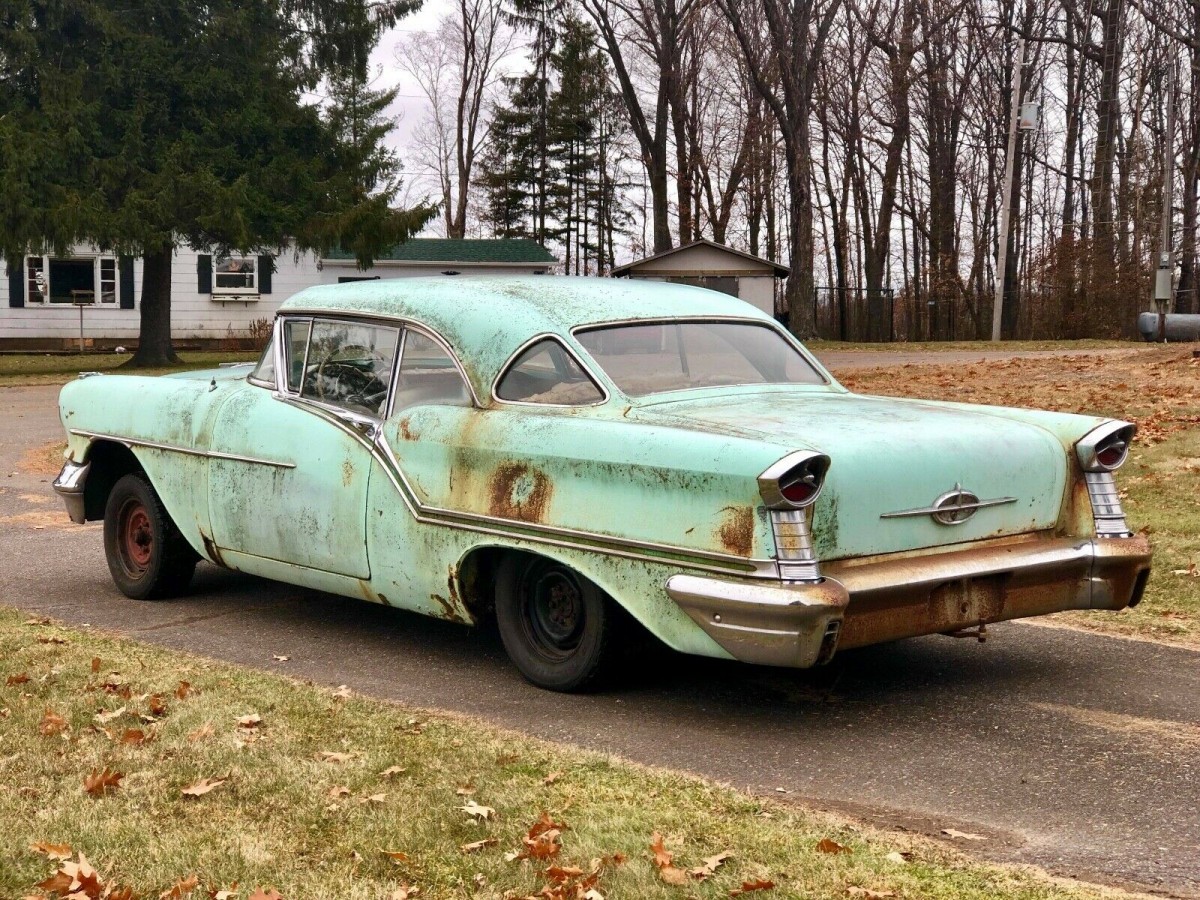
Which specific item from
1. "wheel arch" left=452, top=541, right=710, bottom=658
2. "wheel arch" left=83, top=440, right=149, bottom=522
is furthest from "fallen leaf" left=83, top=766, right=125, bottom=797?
"wheel arch" left=83, top=440, right=149, bottom=522

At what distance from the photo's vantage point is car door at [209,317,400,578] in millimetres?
6590

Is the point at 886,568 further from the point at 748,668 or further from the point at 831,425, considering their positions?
the point at 748,668

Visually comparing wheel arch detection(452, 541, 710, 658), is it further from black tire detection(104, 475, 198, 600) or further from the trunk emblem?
black tire detection(104, 475, 198, 600)

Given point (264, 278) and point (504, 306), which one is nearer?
point (504, 306)

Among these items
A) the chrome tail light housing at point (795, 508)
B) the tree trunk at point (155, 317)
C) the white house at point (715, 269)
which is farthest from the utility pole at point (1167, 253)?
the chrome tail light housing at point (795, 508)

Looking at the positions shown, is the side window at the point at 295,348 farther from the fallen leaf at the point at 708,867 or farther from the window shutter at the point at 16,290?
the window shutter at the point at 16,290

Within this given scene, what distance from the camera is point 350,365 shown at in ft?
22.6

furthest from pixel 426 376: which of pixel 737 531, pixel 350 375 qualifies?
pixel 737 531

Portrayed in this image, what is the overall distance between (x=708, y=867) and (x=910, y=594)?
168 cm

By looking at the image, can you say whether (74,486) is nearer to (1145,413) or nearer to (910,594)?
(910,594)

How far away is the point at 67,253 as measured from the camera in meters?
29.9

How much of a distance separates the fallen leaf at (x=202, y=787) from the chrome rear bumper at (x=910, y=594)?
5.21ft

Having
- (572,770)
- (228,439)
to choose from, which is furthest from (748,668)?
(228,439)

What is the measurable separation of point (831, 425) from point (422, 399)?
5.93 feet
